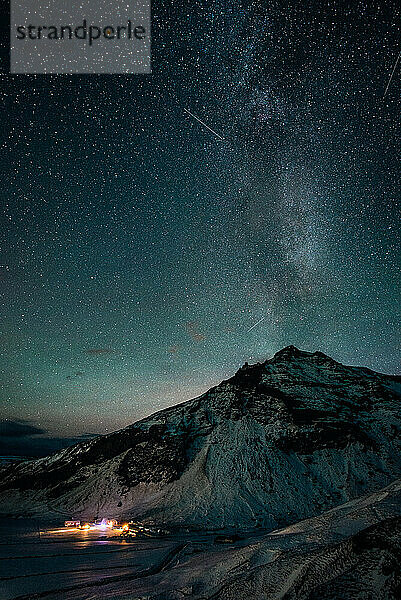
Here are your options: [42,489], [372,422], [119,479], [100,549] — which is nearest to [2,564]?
[100,549]

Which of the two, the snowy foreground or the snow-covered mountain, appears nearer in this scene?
the snowy foreground

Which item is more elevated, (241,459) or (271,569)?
(271,569)

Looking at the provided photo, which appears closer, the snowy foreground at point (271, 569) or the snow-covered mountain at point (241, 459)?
the snowy foreground at point (271, 569)

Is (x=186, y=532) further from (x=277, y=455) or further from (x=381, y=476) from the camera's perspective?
(x=381, y=476)

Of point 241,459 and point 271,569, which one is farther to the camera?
point 241,459
